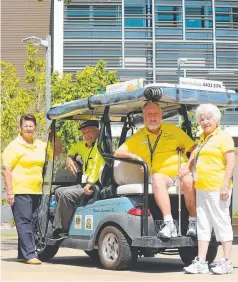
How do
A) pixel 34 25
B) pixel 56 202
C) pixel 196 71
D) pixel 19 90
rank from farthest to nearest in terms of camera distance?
1. pixel 34 25
2. pixel 196 71
3. pixel 19 90
4. pixel 56 202

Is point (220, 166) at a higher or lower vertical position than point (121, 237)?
higher

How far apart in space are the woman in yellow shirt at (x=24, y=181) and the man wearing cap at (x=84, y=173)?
0.36 meters

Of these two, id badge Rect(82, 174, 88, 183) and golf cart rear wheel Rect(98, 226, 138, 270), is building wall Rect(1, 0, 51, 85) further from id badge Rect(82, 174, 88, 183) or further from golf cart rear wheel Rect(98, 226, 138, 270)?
golf cart rear wheel Rect(98, 226, 138, 270)

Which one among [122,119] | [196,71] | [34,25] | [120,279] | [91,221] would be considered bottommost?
[120,279]

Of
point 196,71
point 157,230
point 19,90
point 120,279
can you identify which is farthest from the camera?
point 196,71

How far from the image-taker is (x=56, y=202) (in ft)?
39.1

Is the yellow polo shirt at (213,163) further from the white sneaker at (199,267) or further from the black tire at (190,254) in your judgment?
the black tire at (190,254)

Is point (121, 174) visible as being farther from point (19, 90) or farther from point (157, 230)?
point (19, 90)

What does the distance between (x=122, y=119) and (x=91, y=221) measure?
77.7 inches

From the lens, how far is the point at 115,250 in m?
10.5

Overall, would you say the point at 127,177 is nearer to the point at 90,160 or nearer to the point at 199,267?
the point at 90,160

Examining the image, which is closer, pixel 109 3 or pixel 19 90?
pixel 19 90

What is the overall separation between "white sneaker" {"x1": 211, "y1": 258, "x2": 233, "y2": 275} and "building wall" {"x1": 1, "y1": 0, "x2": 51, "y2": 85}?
30344 mm

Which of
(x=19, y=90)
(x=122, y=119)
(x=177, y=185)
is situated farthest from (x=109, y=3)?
(x=177, y=185)
